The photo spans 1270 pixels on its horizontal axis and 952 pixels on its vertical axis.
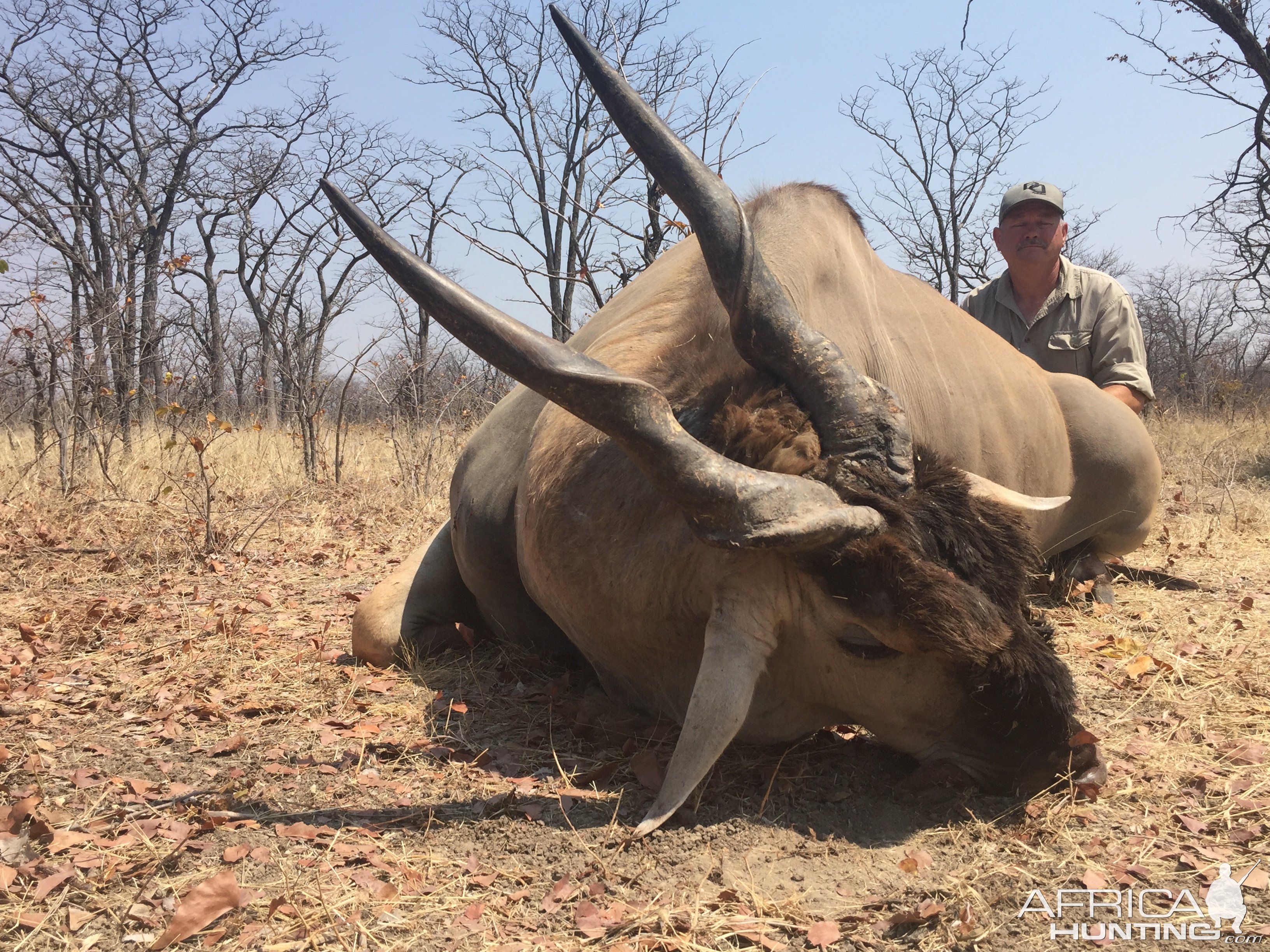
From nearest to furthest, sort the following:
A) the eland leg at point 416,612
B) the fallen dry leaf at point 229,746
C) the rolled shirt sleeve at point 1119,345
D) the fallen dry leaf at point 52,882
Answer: the fallen dry leaf at point 52,882, the fallen dry leaf at point 229,746, the eland leg at point 416,612, the rolled shirt sleeve at point 1119,345

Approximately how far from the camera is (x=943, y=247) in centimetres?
2197

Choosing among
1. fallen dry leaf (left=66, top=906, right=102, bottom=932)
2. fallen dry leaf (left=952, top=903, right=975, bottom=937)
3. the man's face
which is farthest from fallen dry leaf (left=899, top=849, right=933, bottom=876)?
the man's face

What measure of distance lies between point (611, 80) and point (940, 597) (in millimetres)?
1695

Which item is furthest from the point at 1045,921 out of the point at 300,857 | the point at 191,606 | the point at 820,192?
the point at 191,606

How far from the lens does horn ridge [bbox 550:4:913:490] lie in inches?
107

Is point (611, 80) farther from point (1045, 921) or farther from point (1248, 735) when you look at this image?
point (1248, 735)

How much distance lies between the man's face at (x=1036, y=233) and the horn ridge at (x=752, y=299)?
431 cm

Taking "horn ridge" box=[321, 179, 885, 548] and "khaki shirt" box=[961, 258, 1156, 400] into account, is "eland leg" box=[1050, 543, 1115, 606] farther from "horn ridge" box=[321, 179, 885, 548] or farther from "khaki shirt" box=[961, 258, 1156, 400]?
"horn ridge" box=[321, 179, 885, 548]

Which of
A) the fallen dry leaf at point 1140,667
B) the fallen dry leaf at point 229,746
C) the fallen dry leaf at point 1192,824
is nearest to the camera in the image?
the fallen dry leaf at point 1192,824

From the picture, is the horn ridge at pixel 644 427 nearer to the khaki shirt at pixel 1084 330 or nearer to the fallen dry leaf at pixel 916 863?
the fallen dry leaf at pixel 916 863

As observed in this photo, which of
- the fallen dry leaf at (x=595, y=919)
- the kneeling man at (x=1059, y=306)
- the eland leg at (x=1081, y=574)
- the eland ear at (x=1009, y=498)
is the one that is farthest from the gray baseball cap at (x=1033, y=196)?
the fallen dry leaf at (x=595, y=919)

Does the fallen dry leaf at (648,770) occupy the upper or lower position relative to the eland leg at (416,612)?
lower

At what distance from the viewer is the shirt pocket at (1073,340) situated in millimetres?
6566

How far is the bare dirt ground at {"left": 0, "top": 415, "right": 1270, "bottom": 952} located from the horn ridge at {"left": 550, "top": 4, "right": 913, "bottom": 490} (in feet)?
3.40
